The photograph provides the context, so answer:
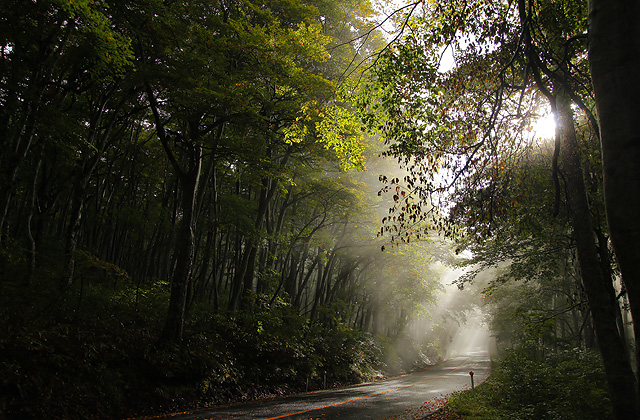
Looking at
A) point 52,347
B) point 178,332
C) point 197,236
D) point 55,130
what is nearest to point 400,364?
point 197,236

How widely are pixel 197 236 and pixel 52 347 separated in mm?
7888

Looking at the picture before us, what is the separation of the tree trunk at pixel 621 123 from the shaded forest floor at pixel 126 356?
332 inches

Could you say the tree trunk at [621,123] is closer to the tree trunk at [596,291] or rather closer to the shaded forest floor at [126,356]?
the tree trunk at [596,291]

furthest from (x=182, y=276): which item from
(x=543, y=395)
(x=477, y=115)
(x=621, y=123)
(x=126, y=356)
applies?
(x=543, y=395)

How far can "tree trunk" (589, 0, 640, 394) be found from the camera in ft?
6.95

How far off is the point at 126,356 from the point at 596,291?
987cm

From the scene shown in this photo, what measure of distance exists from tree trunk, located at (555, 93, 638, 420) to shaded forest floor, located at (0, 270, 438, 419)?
8638 millimetres

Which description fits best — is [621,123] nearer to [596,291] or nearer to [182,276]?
[596,291]

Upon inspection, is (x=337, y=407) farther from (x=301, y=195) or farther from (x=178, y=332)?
(x=301, y=195)

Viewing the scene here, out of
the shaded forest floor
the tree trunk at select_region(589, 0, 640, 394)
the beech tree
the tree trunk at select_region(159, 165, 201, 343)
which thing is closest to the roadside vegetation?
the beech tree

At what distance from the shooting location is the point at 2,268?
813 cm

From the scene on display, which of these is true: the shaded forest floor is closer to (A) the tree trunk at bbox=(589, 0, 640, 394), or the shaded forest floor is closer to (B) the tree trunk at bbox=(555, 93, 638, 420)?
(A) the tree trunk at bbox=(589, 0, 640, 394)

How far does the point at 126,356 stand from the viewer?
27.6ft

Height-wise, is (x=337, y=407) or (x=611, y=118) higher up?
(x=611, y=118)
